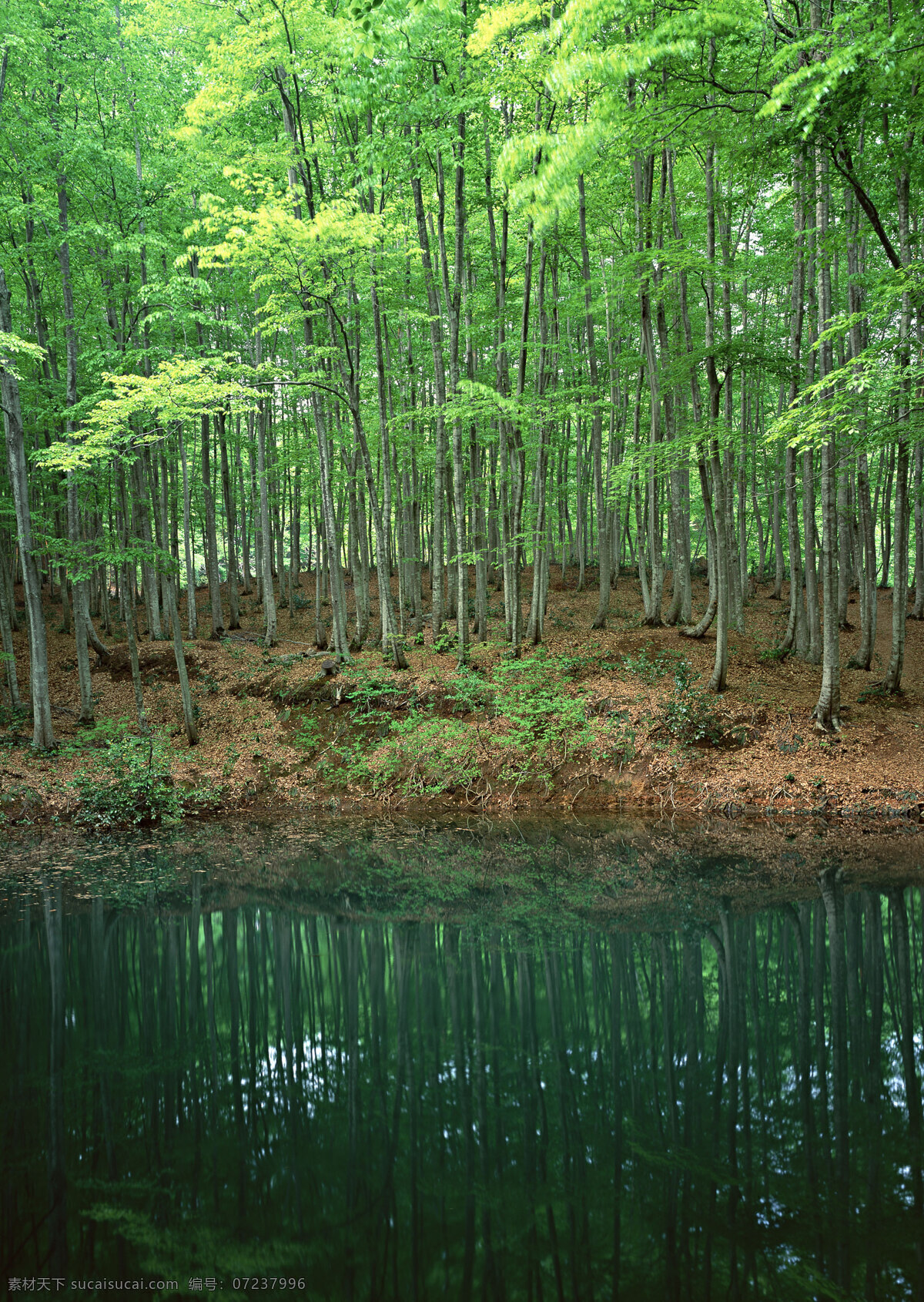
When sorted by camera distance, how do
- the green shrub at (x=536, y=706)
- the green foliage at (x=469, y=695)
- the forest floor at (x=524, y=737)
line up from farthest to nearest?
the green foliage at (x=469, y=695) < the green shrub at (x=536, y=706) < the forest floor at (x=524, y=737)

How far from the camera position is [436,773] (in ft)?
38.3

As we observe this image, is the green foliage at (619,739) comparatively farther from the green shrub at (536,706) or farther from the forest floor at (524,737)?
the green shrub at (536,706)

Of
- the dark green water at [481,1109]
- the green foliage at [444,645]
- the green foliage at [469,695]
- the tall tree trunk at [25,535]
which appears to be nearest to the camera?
the dark green water at [481,1109]

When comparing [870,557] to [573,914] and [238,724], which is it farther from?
[238,724]

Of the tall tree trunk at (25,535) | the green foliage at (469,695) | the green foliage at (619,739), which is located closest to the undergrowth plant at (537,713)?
the green foliage at (469,695)

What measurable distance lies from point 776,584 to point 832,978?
1958 centimetres

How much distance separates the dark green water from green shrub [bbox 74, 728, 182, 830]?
470 cm

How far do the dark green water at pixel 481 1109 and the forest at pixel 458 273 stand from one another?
593cm

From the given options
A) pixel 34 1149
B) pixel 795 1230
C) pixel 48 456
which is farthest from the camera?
pixel 48 456

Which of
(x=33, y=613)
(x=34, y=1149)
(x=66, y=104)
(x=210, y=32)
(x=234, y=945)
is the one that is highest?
(x=210, y=32)

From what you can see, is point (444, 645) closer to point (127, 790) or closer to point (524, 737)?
point (524, 737)

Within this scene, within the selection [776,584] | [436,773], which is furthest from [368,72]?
[776,584]

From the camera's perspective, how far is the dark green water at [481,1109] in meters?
2.54

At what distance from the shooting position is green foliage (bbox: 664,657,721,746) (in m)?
→ 11.0
